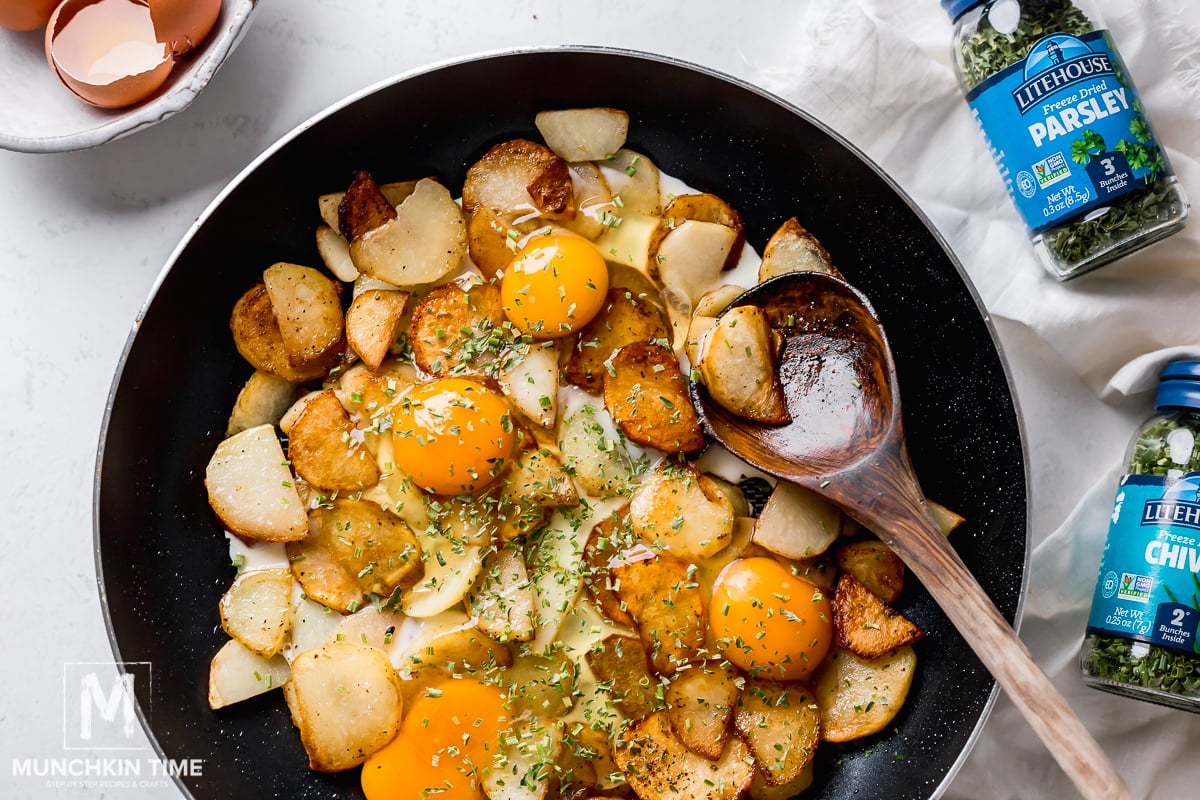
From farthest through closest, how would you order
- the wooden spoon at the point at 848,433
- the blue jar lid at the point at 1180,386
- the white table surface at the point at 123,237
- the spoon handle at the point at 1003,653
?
the white table surface at the point at 123,237
the blue jar lid at the point at 1180,386
the wooden spoon at the point at 848,433
the spoon handle at the point at 1003,653

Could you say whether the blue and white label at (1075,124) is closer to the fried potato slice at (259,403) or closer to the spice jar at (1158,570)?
the spice jar at (1158,570)

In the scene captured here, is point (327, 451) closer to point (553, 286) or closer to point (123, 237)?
point (553, 286)

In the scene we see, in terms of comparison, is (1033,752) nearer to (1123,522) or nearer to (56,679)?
(1123,522)

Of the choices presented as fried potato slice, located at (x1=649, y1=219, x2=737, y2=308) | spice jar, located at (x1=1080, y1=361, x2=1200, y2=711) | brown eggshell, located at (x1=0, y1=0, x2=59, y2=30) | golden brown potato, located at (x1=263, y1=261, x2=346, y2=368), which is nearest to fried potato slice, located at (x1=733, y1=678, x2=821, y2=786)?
spice jar, located at (x1=1080, y1=361, x2=1200, y2=711)

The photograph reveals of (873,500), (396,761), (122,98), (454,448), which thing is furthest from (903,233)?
(122,98)

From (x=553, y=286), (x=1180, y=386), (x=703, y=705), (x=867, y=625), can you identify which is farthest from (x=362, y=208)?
(x=1180, y=386)

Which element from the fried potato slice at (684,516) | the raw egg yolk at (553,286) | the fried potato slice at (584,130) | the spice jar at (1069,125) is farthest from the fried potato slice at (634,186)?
the spice jar at (1069,125)

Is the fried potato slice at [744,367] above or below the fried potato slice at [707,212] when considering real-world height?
below
